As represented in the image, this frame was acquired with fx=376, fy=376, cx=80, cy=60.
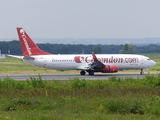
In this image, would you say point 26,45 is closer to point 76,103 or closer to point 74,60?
point 74,60

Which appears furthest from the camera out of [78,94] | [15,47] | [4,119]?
[15,47]

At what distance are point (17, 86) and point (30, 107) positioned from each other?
1001 cm

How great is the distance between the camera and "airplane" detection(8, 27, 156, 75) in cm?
5128

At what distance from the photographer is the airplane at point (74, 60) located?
51.3 meters

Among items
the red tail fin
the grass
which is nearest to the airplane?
the red tail fin

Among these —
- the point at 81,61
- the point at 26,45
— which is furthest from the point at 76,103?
the point at 81,61

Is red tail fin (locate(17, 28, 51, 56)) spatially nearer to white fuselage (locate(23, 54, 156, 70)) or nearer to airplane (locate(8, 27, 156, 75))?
airplane (locate(8, 27, 156, 75))

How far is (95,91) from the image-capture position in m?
26.3

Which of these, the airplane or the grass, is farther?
the airplane

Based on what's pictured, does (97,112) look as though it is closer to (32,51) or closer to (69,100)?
(69,100)

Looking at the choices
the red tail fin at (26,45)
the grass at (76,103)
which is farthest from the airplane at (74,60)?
the grass at (76,103)

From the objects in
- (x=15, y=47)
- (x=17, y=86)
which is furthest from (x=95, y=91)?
(x=15, y=47)

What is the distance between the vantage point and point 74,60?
52.6 m

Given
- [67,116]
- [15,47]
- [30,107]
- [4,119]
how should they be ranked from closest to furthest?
[4,119], [67,116], [30,107], [15,47]
